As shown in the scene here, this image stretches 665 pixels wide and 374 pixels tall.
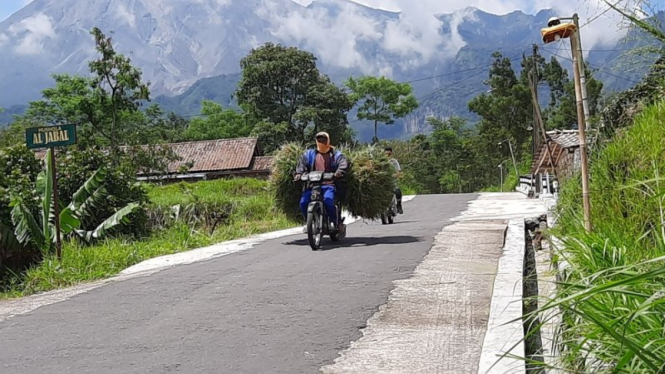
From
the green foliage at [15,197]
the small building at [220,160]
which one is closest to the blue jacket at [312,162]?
the green foliage at [15,197]

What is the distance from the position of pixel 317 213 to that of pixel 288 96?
161 feet

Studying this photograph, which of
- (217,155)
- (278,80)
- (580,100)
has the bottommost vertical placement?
(580,100)

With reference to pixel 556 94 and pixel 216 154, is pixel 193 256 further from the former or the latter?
pixel 556 94

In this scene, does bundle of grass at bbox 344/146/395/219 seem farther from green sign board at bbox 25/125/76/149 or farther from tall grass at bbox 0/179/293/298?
green sign board at bbox 25/125/76/149

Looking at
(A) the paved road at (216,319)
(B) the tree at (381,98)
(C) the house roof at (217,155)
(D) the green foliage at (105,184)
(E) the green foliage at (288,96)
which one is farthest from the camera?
(B) the tree at (381,98)

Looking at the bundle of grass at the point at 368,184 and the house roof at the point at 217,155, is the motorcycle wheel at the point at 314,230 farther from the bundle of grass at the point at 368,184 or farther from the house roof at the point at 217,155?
the house roof at the point at 217,155

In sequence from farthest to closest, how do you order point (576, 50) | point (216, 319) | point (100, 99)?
point (100, 99), point (576, 50), point (216, 319)

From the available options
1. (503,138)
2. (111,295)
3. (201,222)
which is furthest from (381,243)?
(503,138)

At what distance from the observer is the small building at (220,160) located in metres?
50.7

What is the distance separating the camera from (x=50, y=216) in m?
12.6

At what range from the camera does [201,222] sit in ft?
61.4

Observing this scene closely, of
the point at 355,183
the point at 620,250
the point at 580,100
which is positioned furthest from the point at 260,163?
the point at 620,250

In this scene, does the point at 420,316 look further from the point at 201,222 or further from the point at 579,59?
the point at 201,222

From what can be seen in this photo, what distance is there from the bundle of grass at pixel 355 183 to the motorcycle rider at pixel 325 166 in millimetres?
311
